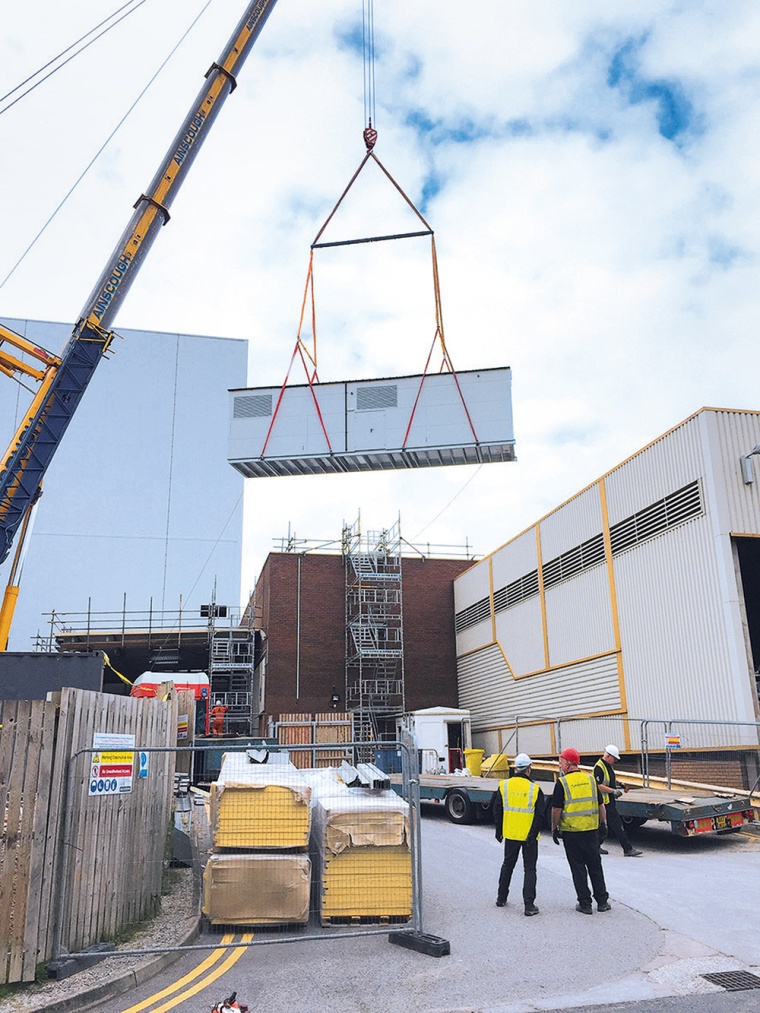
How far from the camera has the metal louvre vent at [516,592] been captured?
2902 cm

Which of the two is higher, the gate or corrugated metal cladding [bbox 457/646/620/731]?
corrugated metal cladding [bbox 457/646/620/731]

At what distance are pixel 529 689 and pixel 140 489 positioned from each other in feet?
83.5

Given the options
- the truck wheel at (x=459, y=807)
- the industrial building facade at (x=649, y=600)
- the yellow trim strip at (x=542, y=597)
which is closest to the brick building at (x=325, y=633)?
the industrial building facade at (x=649, y=600)

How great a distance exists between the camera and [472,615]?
35.6 m

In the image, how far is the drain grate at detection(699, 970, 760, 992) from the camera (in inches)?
255

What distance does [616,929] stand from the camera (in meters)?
8.38

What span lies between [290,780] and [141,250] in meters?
14.3

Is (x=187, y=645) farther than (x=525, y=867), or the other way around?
(x=187, y=645)

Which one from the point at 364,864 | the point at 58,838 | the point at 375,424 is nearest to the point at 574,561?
the point at 375,424

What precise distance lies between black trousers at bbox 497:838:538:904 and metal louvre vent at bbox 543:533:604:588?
15.6m

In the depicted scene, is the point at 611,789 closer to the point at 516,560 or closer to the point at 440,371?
the point at 440,371

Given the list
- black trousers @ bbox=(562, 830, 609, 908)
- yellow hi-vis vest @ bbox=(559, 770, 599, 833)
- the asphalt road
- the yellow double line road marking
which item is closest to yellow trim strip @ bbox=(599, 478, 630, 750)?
the asphalt road

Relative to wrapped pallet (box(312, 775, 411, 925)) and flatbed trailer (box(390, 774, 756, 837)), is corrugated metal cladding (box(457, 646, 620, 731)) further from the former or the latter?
wrapped pallet (box(312, 775, 411, 925))

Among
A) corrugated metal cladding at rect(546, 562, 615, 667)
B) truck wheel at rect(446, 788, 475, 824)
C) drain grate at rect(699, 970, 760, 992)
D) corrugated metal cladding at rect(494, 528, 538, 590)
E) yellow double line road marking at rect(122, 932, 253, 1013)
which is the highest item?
corrugated metal cladding at rect(494, 528, 538, 590)
